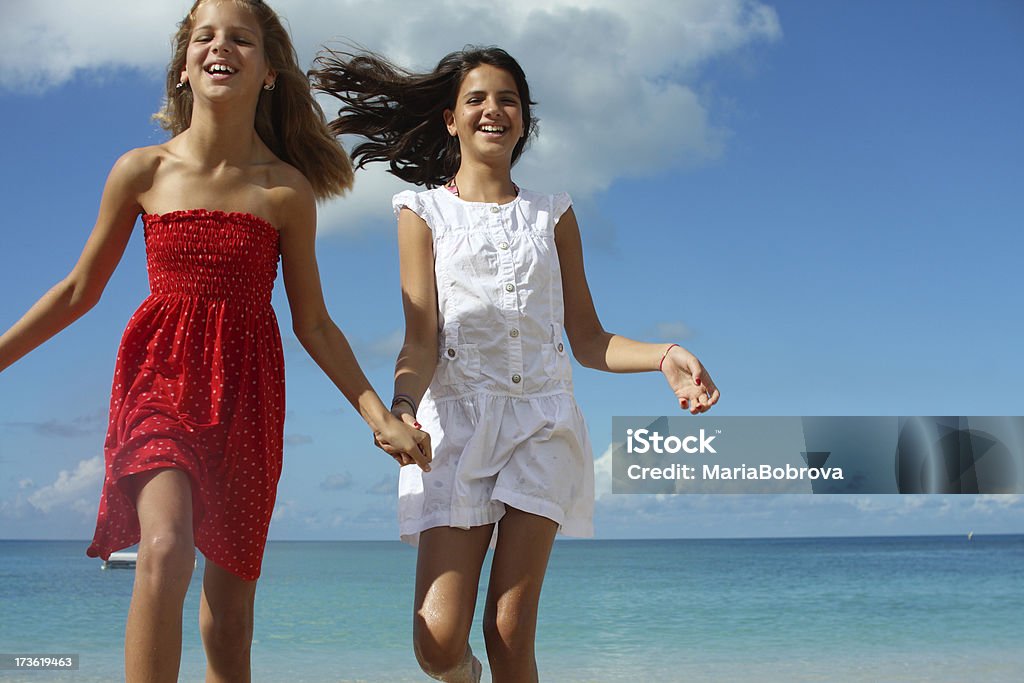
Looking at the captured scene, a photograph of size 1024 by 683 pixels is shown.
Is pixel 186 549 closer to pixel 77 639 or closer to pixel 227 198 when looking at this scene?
pixel 227 198

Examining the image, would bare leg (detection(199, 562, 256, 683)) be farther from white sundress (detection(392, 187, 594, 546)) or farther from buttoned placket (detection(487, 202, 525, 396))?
buttoned placket (detection(487, 202, 525, 396))

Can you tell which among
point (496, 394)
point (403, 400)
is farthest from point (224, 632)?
point (496, 394)

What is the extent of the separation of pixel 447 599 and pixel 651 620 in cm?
1873

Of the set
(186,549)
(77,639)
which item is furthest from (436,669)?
(77,639)

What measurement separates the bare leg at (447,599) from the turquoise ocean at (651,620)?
879 centimetres

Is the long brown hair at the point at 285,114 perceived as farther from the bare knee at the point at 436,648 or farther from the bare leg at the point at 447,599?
the bare knee at the point at 436,648

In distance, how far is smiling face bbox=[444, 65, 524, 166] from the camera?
351 cm

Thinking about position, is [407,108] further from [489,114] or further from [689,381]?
[689,381]

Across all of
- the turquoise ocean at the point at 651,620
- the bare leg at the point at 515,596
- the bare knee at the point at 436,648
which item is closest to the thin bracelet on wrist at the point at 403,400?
the bare leg at the point at 515,596

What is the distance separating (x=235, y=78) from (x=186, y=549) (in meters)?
1.23

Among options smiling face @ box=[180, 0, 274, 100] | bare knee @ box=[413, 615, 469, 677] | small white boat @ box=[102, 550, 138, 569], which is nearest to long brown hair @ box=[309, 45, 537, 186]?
smiling face @ box=[180, 0, 274, 100]

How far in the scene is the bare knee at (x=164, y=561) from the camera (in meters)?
2.41

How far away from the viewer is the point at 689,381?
3076 millimetres

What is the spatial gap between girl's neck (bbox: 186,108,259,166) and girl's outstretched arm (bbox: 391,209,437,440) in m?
0.59
